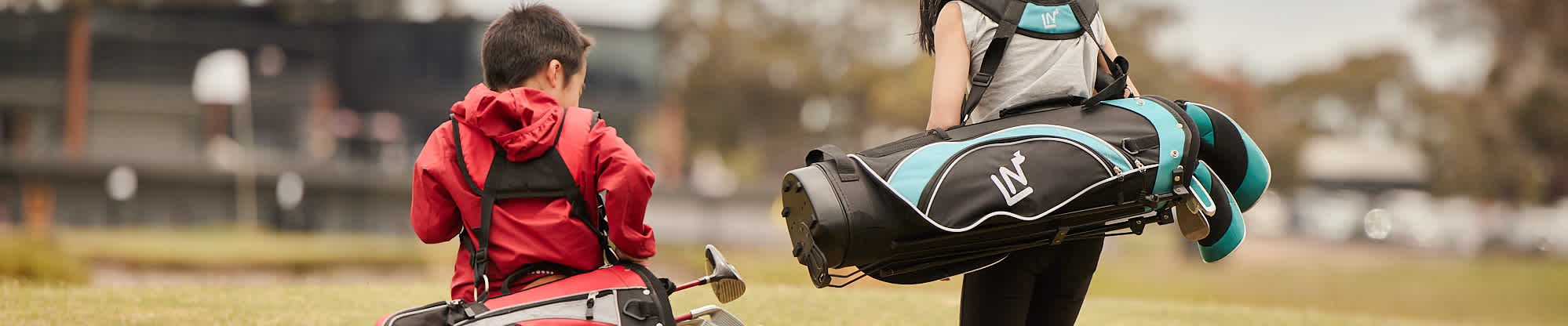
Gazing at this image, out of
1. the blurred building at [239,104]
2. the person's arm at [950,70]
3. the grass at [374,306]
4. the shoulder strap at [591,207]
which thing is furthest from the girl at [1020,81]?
the blurred building at [239,104]

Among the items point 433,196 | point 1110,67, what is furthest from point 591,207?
point 1110,67

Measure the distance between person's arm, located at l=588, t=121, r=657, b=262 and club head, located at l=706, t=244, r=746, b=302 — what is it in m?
0.19

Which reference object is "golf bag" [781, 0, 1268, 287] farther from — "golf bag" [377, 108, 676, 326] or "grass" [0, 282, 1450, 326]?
"grass" [0, 282, 1450, 326]

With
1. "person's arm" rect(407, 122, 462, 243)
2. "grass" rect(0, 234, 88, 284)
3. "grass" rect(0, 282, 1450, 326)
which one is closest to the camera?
"person's arm" rect(407, 122, 462, 243)

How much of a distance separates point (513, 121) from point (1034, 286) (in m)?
1.36

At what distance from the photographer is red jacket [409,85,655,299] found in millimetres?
2611

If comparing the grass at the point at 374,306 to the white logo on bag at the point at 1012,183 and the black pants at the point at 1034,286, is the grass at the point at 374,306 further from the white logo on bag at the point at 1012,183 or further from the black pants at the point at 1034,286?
the white logo on bag at the point at 1012,183

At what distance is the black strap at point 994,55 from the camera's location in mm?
2723

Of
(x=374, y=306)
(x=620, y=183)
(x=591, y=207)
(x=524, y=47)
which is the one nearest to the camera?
(x=620, y=183)

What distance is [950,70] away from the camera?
2715 mm

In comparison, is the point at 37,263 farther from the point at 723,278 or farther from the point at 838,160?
the point at 838,160

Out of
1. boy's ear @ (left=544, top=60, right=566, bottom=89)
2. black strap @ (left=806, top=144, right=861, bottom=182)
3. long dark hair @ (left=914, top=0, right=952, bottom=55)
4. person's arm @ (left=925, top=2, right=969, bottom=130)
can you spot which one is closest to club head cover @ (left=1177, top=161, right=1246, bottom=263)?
person's arm @ (left=925, top=2, right=969, bottom=130)

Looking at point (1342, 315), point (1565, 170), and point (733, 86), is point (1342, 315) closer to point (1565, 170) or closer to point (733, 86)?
point (1565, 170)

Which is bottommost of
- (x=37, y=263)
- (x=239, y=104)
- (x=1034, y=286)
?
(x=239, y=104)
